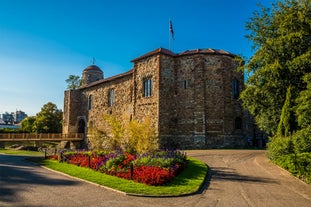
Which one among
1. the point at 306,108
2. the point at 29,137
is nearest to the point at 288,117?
the point at 306,108

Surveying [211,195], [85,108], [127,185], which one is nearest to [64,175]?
[127,185]

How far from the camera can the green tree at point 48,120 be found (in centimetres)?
4403

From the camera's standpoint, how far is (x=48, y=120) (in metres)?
44.9

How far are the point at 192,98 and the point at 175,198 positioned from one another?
18.6 meters

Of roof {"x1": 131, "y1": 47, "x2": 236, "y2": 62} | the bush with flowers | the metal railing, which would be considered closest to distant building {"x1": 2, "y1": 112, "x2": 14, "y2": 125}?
the metal railing

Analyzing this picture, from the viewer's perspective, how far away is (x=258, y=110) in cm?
1842

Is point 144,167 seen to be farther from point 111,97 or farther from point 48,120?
point 48,120

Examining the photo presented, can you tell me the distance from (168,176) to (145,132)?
5328 mm

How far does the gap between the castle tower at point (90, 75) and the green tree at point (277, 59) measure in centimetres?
3880

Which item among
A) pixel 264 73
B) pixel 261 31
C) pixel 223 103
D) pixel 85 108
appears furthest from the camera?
pixel 85 108

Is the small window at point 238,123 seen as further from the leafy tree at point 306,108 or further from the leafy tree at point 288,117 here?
the leafy tree at point 306,108

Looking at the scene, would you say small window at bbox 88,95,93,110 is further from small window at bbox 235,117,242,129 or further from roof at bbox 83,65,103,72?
small window at bbox 235,117,242,129

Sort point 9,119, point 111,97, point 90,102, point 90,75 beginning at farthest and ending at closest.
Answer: point 9,119 → point 90,75 → point 90,102 → point 111,97

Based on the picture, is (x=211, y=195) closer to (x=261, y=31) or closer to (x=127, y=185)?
(x=127, y=185)
